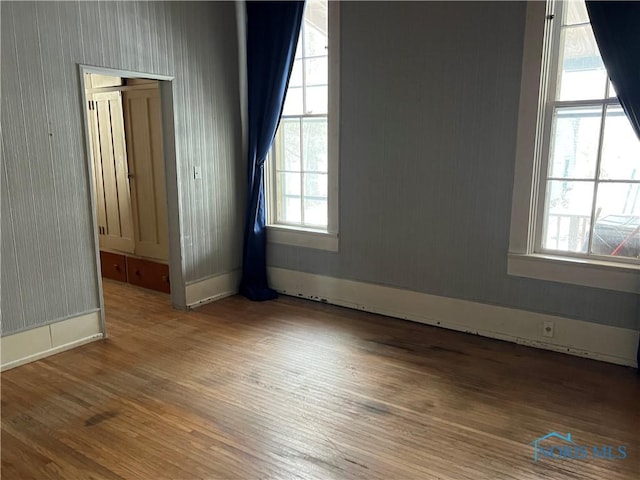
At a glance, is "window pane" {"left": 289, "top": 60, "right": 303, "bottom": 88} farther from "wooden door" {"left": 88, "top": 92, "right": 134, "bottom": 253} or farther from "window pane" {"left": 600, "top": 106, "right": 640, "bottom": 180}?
"window pane" {"left": 600, "top": 106, "right": 640, "bottom": 180}

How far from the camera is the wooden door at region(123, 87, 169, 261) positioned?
4.52 m

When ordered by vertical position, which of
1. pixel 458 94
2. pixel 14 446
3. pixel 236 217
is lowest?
pixel 14 446

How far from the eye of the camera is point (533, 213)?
3.42m

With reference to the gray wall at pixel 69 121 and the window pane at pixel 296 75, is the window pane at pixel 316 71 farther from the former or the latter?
the gray wall at pixel 69 121

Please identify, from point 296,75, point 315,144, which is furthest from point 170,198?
point 296,75

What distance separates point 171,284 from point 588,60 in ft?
11.9

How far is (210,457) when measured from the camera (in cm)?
230

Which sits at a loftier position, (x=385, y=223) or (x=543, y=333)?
(x=385, y=223)

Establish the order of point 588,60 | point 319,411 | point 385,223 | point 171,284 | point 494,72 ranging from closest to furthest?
1. point 319,411
2. point 588,60
3. point 494,72
4. point 385,223
5. point 171,284

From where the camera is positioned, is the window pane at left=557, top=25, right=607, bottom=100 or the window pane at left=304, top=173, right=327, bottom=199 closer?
the window pane at left=557, top=25, right=607, bottom=100

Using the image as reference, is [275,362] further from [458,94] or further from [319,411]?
[458,94]

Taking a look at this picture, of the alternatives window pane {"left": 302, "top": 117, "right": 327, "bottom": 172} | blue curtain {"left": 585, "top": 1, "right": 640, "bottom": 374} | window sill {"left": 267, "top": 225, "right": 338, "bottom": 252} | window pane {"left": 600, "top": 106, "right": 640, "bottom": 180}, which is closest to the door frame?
window sill {"left": 267, "top": 225, "right": 338, "bottom": 252}

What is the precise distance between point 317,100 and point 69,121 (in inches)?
78.5

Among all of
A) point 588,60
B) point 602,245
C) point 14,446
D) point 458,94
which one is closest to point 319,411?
point 14,446
